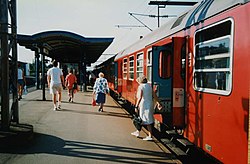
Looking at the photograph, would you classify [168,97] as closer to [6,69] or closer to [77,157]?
[77,157]

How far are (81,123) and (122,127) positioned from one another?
4.31 ft

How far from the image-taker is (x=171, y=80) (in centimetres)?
675

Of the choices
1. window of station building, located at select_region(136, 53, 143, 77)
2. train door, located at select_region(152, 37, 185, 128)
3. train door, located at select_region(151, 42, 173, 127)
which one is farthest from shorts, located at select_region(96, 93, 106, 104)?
train door, located at select_region(151, 42, 173, 127)

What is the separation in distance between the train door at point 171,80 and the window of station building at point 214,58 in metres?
0.73

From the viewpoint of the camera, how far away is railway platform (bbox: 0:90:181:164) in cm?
585

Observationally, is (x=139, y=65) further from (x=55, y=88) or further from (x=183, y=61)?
(x=183, y=61)

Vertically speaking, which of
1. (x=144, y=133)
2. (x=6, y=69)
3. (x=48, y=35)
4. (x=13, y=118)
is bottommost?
(x=144, y=133)

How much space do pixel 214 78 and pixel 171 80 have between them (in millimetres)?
2044

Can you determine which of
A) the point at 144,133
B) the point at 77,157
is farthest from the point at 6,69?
the point at 144,133

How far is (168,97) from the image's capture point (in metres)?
8.06

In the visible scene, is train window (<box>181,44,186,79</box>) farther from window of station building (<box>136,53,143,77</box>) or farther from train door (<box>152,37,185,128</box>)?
window of station building (<box>136,53,143,77</box>)

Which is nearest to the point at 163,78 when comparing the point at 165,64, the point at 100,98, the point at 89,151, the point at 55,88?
the point at 165,64

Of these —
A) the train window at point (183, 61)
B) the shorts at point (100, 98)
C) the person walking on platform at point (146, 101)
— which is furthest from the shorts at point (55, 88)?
the train window at point (183, 61)

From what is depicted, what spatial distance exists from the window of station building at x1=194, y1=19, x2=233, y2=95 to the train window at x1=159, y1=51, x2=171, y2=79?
1504 mm
